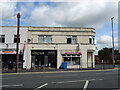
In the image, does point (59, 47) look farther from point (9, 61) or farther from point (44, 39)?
point (9, 61)

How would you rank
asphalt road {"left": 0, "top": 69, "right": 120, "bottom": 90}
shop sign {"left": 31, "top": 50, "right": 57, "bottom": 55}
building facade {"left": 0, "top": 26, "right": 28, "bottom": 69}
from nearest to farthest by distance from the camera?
1. asphalt road {"left": 0, "top": 69, "right": 120, "bottom": 90}
2. building facade {"left": 0, "top": 26, "right": 28, "bottom": 69}
3. shop sign {"left": 31, "top": 50, "right": 57, "bottom": 55}

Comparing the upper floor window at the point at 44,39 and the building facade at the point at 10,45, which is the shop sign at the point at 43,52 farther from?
the upper floor window at the point at 44,39

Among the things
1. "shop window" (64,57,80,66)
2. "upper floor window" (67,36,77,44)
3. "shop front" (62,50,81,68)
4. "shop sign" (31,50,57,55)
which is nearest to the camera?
"shop sign" (31,50,57,55)

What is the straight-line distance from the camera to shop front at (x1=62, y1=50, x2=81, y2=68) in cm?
3103

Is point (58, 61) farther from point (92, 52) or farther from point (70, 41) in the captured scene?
point (92, 52)

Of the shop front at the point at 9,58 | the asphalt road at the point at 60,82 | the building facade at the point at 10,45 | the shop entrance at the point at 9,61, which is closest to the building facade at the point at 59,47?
the building facade at the point at 10,45

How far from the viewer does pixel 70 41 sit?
3262cm

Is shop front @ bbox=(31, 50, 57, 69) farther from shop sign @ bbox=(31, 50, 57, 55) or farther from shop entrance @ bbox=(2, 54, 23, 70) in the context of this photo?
shop entrance @ bbox=(2, 54, 23, 70)

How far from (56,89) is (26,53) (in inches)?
816

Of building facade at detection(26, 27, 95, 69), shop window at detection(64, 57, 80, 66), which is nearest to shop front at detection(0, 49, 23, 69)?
building facade at detection(26, 27, 95, 69)

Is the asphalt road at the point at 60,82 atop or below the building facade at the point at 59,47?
below

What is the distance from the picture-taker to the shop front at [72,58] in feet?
102

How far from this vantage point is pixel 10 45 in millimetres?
29969

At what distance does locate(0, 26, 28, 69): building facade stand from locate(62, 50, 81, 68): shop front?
6773 millimetres
